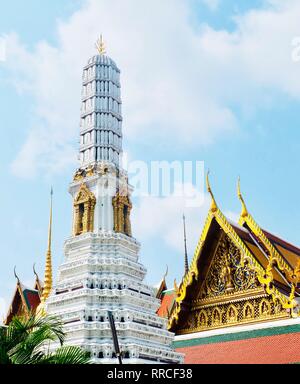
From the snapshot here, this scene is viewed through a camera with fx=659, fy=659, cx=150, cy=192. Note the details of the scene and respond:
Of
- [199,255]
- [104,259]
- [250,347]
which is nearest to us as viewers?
[250,347]

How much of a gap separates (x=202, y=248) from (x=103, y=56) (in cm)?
665

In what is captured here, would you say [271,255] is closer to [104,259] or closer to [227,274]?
[227,274]

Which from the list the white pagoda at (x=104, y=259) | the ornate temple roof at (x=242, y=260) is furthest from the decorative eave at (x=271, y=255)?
the white pagoda at (x=104, y=259)

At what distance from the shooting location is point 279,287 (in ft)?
46.8

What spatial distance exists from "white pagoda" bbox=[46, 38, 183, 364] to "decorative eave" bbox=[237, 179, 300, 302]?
2.85m

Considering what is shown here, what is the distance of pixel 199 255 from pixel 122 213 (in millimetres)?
2271

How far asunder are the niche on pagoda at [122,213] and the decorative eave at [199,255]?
197 cm

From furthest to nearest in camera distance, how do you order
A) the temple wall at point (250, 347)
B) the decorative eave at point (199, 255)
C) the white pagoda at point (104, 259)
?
the decorative eave at point (199, 255) → the white pagoda at point (104, 259) → the temple wall at point (250, 347)

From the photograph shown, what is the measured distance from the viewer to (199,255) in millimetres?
15844

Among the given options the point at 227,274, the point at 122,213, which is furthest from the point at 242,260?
the point at 122,213

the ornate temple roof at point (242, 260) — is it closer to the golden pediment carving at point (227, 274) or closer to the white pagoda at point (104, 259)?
the golden pediment carving at point (227, 274)

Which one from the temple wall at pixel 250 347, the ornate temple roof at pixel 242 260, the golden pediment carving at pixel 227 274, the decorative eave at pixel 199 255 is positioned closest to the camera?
the temple wall at pixel 250 347

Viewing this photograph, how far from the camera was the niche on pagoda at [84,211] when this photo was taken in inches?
647

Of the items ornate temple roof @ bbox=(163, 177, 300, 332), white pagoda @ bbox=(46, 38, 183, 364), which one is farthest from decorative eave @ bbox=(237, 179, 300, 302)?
white pagoda @ bbox=(46, 38, 183, 364)
